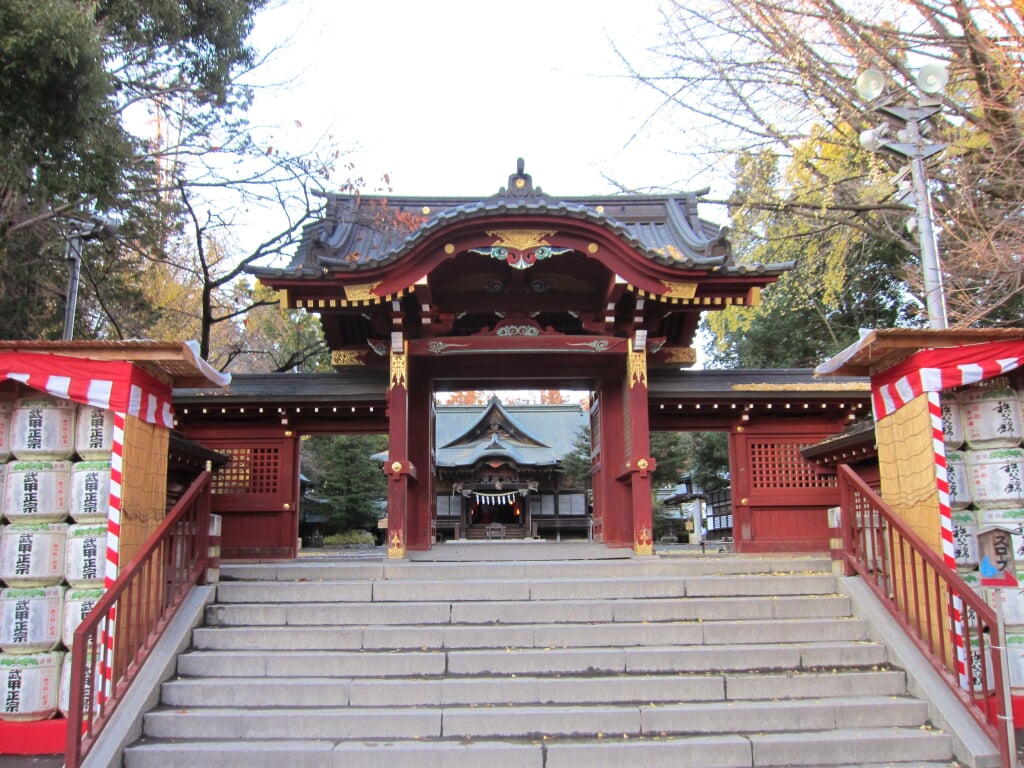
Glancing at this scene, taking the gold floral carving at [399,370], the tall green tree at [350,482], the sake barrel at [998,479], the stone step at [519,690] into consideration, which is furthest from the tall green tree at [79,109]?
the tall green tree at [350,482]

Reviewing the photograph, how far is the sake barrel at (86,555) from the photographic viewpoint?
559cm

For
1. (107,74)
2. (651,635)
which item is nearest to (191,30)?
(107,74)

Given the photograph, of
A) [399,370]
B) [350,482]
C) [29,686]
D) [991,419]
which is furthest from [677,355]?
[350,482]

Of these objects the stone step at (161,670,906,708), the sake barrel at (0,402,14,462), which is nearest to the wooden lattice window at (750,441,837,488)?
the stone step at (161,670,906,708)

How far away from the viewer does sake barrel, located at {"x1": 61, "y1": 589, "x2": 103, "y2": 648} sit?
550 centimetres

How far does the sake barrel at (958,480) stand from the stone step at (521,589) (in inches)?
54.4

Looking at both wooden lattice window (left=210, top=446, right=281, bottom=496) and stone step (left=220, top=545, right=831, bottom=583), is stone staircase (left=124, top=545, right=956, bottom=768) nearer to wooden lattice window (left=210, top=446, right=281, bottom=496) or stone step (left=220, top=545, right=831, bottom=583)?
stone step (left=220, top=545, right=831, bottom=583)

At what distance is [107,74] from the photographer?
23.6 ft

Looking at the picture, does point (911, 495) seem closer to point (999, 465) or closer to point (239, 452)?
point (999, 465)

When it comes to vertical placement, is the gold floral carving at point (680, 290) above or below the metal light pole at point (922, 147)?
below

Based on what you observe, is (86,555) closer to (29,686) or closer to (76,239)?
(29,686)

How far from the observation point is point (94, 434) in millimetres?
5781

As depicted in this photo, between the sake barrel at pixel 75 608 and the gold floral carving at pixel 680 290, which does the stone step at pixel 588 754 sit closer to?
the sake barrel at pixel 75 608

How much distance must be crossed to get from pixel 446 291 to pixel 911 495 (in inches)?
244
